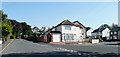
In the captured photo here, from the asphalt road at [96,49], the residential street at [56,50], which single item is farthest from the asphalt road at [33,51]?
the asphalt road at [96,49]

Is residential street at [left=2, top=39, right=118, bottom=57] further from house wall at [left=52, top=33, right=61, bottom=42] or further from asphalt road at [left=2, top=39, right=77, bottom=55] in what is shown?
house wall at [left=52, top=33, right=61, bottom=42]

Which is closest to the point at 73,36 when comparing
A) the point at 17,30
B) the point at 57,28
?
the point at 57,28

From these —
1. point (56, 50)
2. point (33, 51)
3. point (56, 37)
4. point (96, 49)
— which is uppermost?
point (56, 37)

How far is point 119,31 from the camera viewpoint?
67.1m

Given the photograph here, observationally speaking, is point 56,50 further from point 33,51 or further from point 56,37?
point 56,37

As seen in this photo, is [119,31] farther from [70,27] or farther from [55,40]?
[55,40]

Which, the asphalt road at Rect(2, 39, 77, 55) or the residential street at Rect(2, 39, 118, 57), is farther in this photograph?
the residential street at Rect(2, 39, 118, 57)

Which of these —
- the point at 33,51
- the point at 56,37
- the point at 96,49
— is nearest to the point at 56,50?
the point at 33,51

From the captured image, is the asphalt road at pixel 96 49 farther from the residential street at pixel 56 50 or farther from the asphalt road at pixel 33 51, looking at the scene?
the asphalt road at pixel 33 51

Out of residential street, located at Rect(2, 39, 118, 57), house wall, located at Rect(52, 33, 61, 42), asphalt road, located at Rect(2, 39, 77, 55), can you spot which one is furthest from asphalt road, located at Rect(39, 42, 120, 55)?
house wall, located at Rect(52, 33, 61, 42)

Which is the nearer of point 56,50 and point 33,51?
point 33,51

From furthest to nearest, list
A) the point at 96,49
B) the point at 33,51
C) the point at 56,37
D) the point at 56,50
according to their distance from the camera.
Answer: the point at 56,37 → the point at 96,49 → the point at 56,50 → the point at 33,51

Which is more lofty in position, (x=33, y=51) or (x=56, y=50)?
(x=33, y=51)

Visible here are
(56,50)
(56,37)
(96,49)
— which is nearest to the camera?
(56,50)
